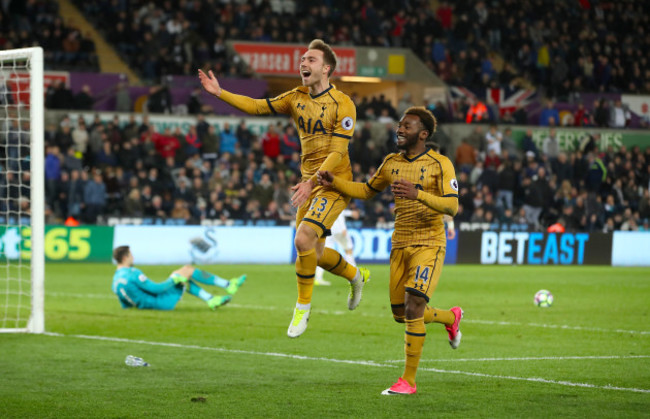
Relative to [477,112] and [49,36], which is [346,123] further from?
A: [477,112]

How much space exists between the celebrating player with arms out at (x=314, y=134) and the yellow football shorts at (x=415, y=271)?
0.78 meters

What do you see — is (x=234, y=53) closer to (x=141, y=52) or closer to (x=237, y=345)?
(x=141, y=52)

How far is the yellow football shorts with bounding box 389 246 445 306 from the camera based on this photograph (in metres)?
8.86

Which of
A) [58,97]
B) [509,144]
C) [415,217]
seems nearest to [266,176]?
[58,97]

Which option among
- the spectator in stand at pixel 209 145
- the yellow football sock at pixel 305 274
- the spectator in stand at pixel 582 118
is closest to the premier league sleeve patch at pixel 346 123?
the yellow football sock at pixel 305 274

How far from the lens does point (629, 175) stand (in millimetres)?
32719

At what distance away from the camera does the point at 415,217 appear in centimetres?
912

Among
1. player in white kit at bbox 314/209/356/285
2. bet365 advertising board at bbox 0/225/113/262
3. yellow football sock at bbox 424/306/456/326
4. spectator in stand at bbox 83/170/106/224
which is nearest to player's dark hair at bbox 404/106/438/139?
yellow football sock at bbox 424/306/456/326

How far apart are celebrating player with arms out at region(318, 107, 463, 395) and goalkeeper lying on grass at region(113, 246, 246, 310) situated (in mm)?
6206

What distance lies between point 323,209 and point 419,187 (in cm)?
104

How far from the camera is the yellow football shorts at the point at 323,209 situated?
9570mm

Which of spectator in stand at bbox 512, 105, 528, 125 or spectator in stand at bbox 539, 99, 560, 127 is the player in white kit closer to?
spectator in stand at bbox 512, 105, 528, 125

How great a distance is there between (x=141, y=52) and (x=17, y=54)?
20.1m

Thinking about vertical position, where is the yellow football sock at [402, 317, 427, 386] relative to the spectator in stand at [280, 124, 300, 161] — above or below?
below
